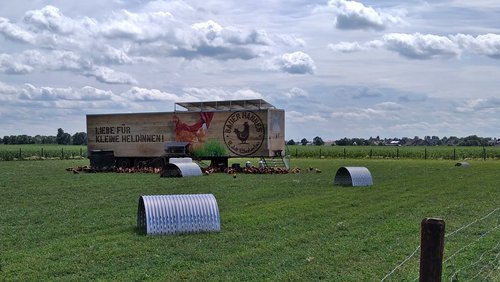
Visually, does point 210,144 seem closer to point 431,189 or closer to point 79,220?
point 431,189

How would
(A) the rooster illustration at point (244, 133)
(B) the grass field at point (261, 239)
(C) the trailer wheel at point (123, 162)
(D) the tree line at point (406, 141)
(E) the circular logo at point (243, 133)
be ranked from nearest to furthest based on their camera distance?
1. (B) the grass field at point (261, 239)
2. (E) the circular logo at point (243, 133)
3. (A) the rooster illustration at point (244, 133)
4. (C) the trailer wheel at point (123, 162)
5. (D) the tree line at point (406, 141)

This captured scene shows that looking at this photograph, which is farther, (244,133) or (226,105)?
(226,105)

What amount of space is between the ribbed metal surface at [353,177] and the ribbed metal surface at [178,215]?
1143 centimetres

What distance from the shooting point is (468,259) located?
9461 mm

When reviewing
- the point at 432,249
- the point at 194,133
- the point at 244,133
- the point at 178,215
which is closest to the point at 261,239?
the point at 178,215

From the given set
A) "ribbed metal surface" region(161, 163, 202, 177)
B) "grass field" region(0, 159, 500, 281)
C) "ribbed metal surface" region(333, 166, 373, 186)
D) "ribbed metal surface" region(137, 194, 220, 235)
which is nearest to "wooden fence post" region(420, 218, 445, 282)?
"grass field" region(0, 159, 500, 281)

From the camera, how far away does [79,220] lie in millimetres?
13969

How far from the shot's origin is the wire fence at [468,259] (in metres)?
8.41

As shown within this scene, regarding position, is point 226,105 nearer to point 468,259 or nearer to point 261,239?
point 261,239

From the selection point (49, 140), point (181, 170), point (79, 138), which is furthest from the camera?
point (49, 140)

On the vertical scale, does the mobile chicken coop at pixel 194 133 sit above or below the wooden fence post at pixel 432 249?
above

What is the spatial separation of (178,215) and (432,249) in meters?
7.57

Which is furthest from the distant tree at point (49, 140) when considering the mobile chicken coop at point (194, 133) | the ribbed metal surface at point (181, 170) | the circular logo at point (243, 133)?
the ribbed metal surface at point (181, 170)

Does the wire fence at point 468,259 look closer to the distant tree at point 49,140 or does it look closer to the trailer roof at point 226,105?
the trailer roof at point 226,105
